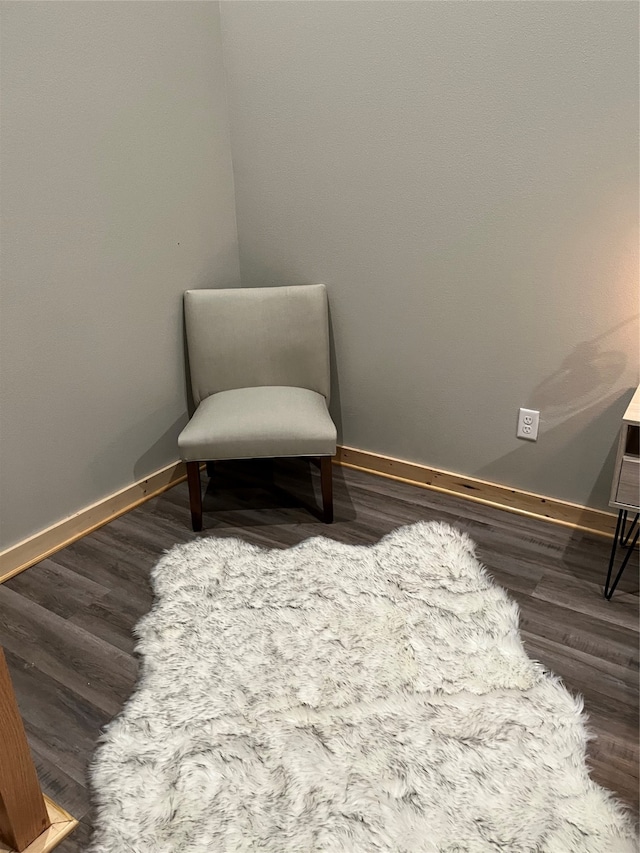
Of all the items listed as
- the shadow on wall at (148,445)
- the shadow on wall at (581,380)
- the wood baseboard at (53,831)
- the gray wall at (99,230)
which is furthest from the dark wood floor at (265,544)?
the shadow on wall at (581,380)

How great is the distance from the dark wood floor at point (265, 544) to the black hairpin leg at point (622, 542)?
4 cm

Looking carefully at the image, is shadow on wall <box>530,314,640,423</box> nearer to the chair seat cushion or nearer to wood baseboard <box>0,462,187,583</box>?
the chair seat cushion

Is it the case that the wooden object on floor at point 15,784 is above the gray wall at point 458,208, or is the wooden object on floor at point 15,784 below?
below

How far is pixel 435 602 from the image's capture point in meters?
1.93

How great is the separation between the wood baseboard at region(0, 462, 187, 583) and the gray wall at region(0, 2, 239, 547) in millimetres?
35

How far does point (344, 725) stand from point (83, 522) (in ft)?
4.21

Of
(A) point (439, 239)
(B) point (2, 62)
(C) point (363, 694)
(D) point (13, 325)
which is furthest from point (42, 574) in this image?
(A) point (439, 239)

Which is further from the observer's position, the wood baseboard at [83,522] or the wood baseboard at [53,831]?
the wood baseboard at [83,522]

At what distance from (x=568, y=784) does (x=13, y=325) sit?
1.93 m

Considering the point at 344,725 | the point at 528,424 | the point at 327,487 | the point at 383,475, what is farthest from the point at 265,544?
the point at 528,424

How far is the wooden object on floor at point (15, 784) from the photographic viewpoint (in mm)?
1221

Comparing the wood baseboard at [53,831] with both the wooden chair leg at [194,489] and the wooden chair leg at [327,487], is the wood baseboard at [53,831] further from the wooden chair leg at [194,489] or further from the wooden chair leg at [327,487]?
the wooden chair leg at [327,487]

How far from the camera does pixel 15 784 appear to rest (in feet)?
4.14

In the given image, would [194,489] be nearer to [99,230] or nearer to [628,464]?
[99,230]
